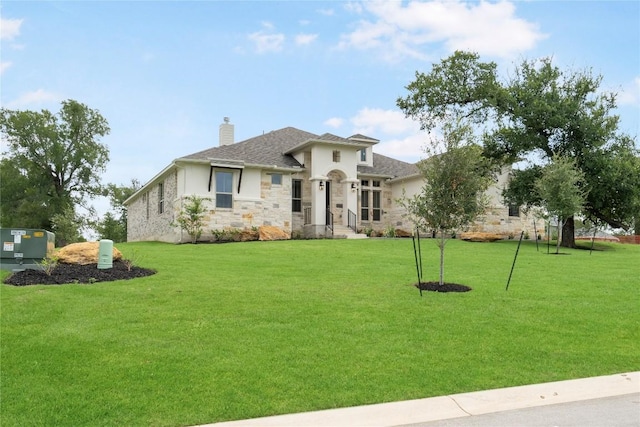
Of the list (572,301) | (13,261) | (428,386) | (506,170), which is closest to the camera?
(428,386)

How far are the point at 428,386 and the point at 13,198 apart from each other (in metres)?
41.1

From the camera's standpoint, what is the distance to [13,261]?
11.6 m

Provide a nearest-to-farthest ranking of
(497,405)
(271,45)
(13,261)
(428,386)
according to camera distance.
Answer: (497,405)
(428,386)
(13,261)
(271,45)

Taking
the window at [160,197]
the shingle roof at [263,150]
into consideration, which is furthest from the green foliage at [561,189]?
the window at [160,197]

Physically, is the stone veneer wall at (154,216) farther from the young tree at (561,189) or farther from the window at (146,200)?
the young tree at (561,189)

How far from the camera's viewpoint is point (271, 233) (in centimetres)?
2334

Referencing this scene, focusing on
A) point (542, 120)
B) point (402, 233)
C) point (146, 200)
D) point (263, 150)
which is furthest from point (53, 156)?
point (542, 120)

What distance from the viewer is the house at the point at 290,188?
76.0ft

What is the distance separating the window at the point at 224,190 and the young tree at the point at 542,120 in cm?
1095

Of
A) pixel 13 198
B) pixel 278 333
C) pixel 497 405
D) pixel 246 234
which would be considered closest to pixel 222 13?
pixel 278 333

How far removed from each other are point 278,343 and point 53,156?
38815 mm

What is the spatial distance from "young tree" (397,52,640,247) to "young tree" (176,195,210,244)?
43.0 ft

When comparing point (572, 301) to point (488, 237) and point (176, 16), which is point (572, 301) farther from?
point (488, 237)

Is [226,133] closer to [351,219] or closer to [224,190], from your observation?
[224,190]
